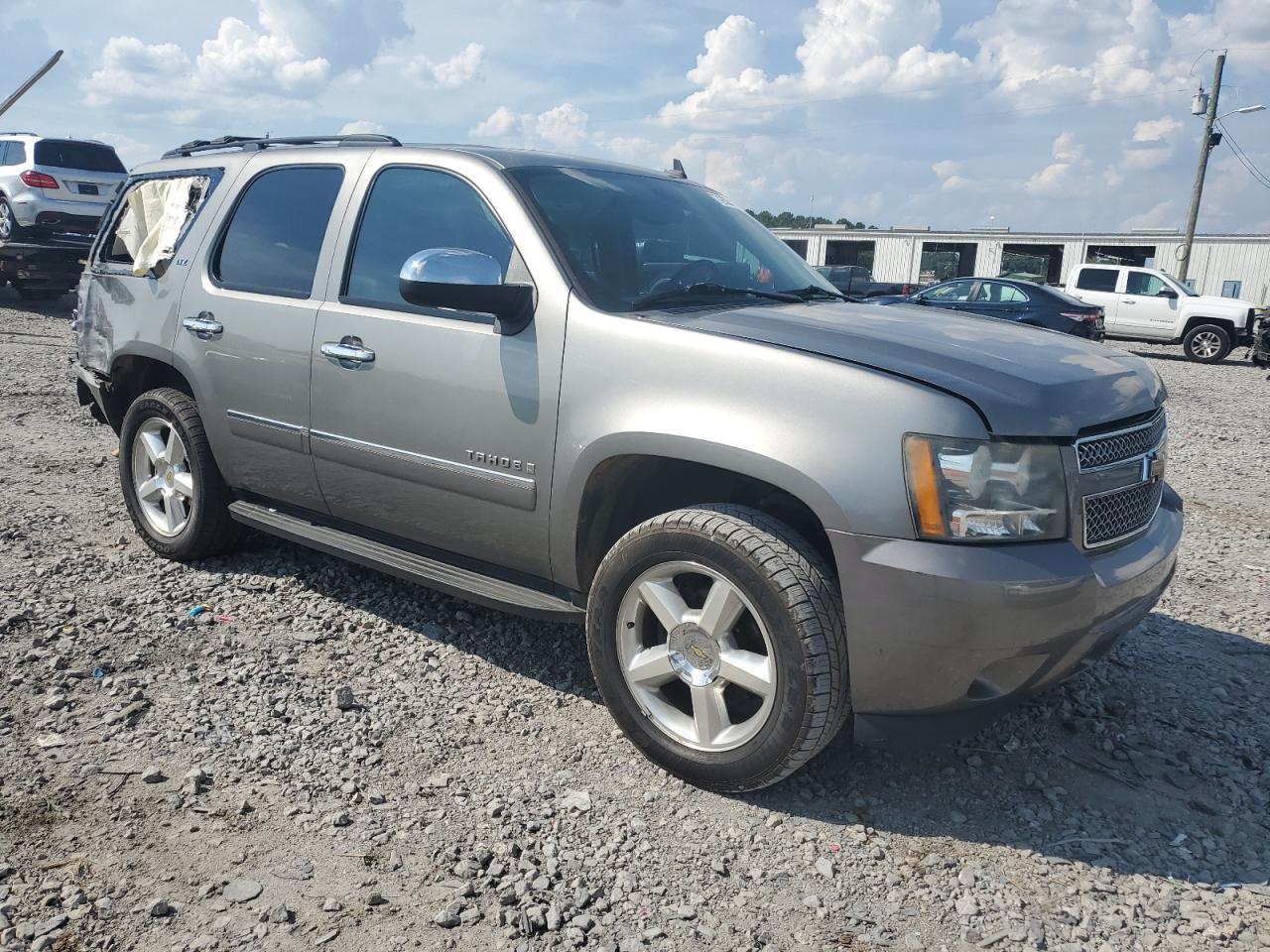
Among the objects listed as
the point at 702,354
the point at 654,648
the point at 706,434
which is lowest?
the point at 654,648

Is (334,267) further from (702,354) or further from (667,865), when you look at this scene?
(667,865)

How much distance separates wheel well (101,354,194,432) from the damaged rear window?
1.42 feet

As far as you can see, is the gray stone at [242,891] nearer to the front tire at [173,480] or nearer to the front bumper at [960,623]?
the front bumper at [960,623]

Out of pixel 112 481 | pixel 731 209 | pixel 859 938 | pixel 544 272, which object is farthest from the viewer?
pixel 112 481

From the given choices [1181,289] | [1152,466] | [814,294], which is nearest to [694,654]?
[1152,466]

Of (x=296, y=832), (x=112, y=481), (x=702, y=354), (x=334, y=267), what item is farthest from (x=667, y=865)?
(x=112, y=481)

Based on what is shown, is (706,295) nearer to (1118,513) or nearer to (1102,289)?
(1118,513)

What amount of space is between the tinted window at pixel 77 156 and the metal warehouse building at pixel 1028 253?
28.1m

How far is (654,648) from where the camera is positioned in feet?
9.61

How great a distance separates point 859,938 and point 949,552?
0.94 m

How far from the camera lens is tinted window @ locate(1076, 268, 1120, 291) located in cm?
1955

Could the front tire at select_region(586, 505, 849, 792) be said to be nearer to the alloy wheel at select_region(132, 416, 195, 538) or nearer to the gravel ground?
the gravel ground

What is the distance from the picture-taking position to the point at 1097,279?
19.7 m

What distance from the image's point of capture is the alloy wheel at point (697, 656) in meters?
2.73
